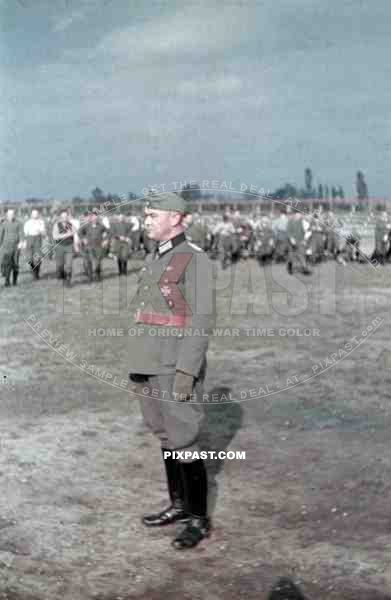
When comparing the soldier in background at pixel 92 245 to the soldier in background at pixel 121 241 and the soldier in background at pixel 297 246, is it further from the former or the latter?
the soldier in background at pixel 297 246

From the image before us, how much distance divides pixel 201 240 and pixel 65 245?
6731 mm

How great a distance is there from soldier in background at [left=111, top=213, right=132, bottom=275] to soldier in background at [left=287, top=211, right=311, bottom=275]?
3981 mm

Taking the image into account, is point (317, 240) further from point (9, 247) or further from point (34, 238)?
point (9, 247)

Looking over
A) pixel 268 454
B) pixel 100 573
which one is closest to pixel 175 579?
pixel 100 573

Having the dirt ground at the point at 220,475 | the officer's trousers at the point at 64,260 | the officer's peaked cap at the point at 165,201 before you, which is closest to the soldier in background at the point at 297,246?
the officer's trousers at the point at 64,260

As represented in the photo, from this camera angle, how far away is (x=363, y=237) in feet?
78.7

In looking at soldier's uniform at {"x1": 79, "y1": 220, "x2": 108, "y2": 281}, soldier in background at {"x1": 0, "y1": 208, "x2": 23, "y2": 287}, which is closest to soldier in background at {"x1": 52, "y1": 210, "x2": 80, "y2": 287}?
soldier's uniform at {"x1": 79, "y1": 220, "x2": 108, "y2": 281}

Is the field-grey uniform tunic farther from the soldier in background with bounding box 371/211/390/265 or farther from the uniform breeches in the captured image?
the soldier in background with bounding box 371/211/390/265

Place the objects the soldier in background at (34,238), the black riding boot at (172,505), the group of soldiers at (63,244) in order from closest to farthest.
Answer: the black riding boot at (172,505)
the group of soldiers at (63,244)
the soldier in background at (34,238)

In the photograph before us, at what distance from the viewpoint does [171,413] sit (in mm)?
4023

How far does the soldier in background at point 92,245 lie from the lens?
17328 mm

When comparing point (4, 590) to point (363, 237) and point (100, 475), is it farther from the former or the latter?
point (363, 237)

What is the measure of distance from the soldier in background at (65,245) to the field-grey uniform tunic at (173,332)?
12.2m

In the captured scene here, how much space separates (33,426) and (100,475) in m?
1.30
